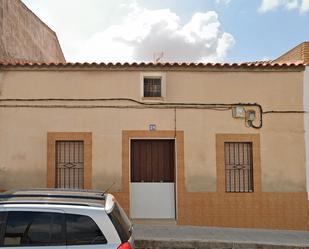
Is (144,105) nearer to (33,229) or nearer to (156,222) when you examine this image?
(156,222)

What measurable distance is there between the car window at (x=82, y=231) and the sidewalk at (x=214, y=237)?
3.54 m

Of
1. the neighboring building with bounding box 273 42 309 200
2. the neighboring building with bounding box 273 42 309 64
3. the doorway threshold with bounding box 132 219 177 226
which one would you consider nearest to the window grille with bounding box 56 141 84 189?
the doorway threshold with bounding box 132 219 177 226

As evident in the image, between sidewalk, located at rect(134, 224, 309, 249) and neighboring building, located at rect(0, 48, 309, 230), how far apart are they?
0.41 meters

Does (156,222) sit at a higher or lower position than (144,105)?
lower

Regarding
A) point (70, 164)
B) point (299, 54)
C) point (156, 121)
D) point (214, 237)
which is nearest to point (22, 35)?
point (70, 164)

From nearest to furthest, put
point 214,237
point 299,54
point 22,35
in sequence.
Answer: point 214,237 → point 299,54 → point 22,35

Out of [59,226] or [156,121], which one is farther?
[156,121]

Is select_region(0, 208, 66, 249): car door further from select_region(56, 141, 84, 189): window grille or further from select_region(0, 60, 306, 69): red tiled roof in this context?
select_region(0, 60, 306, 69): red tiled roof

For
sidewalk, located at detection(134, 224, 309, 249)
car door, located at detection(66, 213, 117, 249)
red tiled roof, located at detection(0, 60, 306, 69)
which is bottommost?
sidewalk, located at detection(134, 224, 309, 249)

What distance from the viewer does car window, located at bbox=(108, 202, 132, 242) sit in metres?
4.18

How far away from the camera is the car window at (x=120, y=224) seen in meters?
4.18

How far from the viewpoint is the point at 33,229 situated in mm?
4078

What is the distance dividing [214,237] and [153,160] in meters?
2.44

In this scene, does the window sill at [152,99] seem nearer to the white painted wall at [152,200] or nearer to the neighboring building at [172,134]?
the neighboring building at [172,134]
